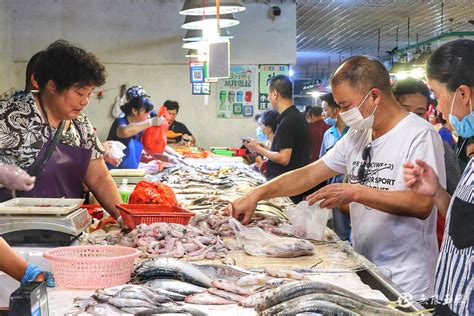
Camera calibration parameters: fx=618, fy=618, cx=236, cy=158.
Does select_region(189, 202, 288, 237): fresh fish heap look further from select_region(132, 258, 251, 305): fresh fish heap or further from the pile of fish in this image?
select_region(132, 258, 251, 305): fresh fish heap

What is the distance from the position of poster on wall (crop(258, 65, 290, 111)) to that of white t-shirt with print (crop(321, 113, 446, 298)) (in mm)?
10456

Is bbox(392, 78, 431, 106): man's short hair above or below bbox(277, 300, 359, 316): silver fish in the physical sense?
above

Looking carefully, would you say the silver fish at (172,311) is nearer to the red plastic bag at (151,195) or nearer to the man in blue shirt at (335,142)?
the red plastic bag at (151,195)

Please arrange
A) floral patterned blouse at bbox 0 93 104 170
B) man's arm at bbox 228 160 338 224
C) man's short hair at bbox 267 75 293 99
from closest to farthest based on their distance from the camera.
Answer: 1. floral patterned blouse at bbox 0 93 104 170
2. man's arm at bbox 228 160 338 224
3. man's short hair at bbox 267 75 293 99

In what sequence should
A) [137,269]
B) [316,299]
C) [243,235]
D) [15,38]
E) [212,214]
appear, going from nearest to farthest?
[316,299] → [137,269] → [243,235] → [212,214] → [15,38]

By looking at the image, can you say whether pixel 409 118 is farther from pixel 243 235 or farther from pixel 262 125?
pixel 262 125

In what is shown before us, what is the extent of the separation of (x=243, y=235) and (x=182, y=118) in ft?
34.7

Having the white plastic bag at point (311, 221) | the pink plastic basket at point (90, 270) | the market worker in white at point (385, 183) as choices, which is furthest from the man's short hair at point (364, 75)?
the pink plastic basket at point (90, 270)

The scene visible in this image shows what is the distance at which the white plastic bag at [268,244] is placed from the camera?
369 cm

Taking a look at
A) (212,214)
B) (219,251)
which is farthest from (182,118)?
(219,251)

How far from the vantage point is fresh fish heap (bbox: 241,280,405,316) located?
240cm

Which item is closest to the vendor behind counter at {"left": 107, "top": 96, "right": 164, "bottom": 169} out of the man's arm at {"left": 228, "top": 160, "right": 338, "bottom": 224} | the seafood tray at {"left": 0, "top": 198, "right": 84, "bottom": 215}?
the man's arm at {"left": 228, "top": 160, "right": 338, "bottom": 224}

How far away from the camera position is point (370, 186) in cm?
387

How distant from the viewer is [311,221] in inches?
165
